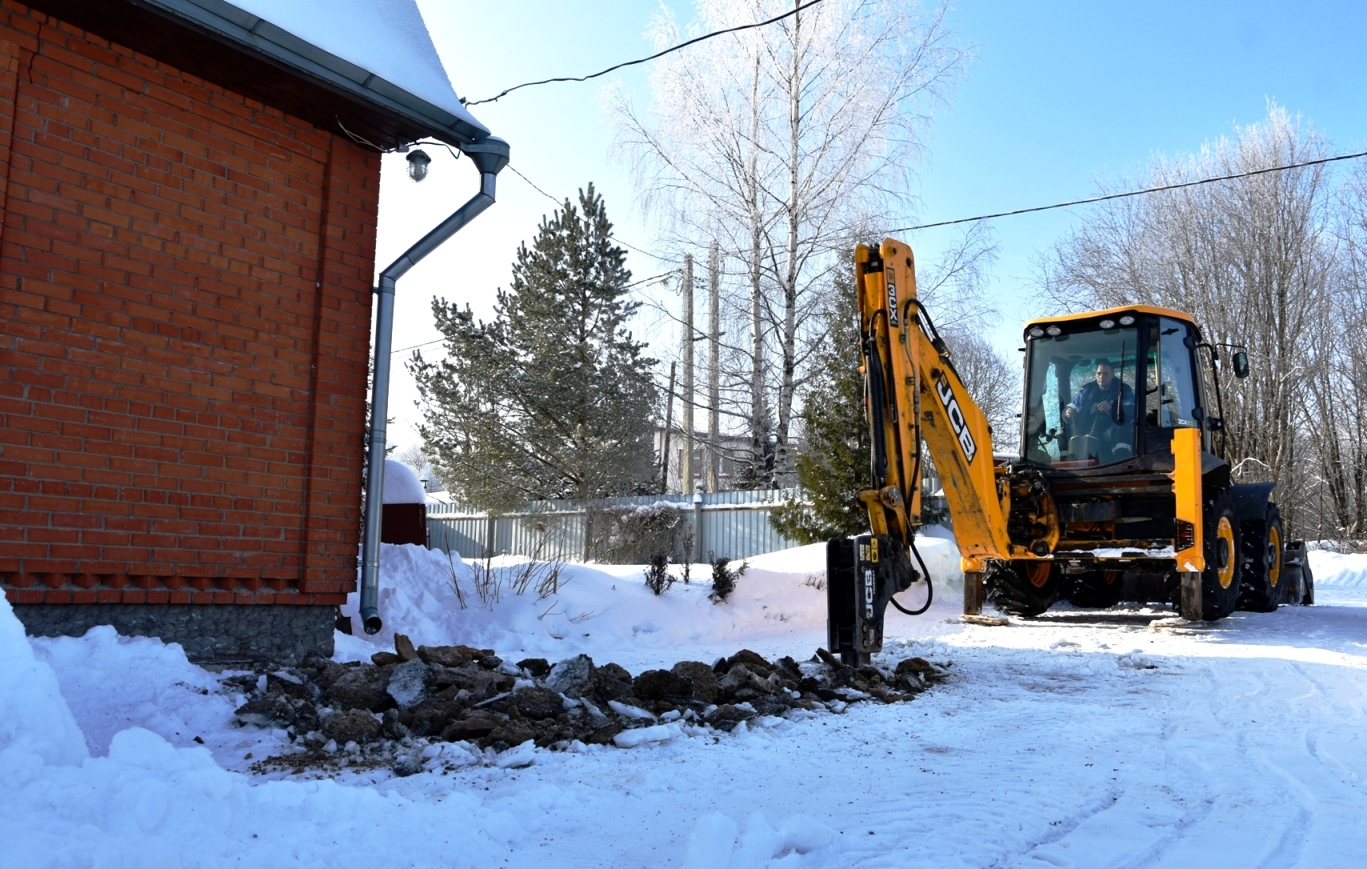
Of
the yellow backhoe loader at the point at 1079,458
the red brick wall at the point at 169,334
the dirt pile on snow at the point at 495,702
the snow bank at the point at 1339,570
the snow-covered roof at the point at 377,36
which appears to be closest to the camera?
the dirt pile on snow at the point at 495,702

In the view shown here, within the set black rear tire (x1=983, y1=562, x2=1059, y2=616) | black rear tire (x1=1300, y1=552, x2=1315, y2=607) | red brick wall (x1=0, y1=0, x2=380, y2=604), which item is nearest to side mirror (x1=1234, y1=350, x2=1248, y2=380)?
black rear tire (x1=983, y1=562, x2=1059, y2=616)

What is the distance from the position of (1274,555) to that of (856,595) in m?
8.30

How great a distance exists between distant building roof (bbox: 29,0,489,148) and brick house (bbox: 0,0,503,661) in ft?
0.06

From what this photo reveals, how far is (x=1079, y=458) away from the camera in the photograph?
35.7 feet

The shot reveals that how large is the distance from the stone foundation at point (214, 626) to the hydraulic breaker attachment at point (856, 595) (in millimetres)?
3503

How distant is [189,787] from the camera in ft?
9.91

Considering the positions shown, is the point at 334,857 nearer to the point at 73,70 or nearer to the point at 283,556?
the point at 283,556

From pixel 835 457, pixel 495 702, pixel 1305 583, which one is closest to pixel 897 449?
pixel 495 702

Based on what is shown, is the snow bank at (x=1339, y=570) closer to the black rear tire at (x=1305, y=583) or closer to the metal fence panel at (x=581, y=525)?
the black rear tire at (x=1305, y=583)

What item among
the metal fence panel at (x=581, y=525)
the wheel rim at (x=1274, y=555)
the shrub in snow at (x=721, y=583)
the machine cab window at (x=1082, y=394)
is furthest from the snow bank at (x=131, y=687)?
the wheel rim at (x=1274, y=555)

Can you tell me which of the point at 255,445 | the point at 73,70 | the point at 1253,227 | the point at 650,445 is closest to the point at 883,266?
the point at 255,445

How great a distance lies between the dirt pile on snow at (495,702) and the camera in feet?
15.3

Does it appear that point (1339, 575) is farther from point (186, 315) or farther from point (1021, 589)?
point (186, 315)

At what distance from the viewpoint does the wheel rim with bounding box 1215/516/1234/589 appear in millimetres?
10656
